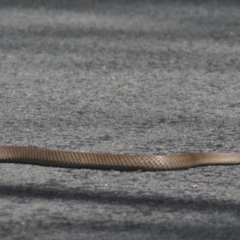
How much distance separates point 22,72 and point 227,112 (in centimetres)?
206

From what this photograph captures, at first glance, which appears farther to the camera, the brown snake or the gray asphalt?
the brown snake

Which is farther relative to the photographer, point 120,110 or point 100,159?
point 120,110

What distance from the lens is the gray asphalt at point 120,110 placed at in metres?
4.95

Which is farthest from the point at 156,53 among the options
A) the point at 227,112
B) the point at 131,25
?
the point at 227,112

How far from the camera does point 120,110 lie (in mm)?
7477

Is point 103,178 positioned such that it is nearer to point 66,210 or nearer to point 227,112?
point 66,210

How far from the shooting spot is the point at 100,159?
593 centimetres

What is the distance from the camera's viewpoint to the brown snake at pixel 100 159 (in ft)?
19.3

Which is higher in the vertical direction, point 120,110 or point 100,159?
point 100,159

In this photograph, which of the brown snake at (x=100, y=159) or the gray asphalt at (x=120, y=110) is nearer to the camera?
the gray asphalt at (x=120, y=110)

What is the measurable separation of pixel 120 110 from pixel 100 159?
1585mm

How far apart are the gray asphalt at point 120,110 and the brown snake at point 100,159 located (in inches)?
2.3

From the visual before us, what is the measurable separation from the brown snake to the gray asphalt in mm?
59

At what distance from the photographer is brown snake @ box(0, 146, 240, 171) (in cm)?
587
